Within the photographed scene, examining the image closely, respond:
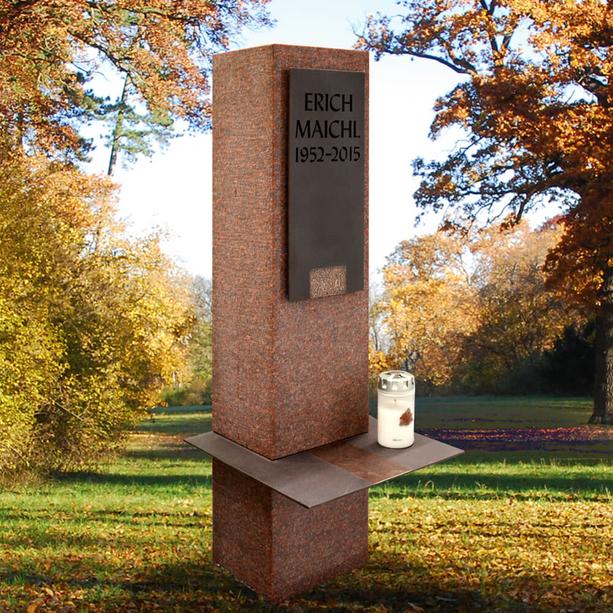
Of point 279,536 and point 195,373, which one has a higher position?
point 279,536

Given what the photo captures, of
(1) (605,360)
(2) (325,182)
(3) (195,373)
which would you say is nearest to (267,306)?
(2) (325,182)

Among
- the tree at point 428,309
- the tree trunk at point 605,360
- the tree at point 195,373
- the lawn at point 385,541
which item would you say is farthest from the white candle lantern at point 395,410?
the tree at point 428,309

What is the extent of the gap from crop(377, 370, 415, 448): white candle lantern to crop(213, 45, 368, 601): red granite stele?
19 cm

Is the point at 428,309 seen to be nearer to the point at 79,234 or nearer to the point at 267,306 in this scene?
the point at 79,234

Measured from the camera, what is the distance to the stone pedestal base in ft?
13.2

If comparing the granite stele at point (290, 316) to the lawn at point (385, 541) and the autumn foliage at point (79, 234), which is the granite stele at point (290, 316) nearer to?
the lawn at point (385, 541)

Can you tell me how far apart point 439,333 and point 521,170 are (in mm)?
4910

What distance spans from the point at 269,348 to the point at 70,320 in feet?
19.4

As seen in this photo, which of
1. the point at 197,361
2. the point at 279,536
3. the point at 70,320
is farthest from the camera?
the point at 197,361

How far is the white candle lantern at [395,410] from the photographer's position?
4.09m

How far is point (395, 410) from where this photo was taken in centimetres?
409

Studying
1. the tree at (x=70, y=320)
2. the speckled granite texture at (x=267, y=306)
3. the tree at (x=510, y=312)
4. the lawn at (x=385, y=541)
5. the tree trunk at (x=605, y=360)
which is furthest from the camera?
the tree at (x=510, y=312)

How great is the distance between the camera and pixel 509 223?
11.5m

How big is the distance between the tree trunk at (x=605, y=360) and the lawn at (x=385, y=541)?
2085 mm
